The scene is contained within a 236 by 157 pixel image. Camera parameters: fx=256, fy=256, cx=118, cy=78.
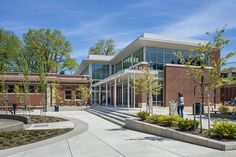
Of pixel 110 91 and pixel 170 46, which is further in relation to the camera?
pixel 110 91

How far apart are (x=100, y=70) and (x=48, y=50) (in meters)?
11.9

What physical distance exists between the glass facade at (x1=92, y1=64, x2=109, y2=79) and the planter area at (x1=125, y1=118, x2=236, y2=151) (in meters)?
31.5

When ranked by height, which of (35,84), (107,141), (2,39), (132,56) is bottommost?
(107,141)

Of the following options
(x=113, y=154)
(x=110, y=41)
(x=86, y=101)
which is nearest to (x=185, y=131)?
(x=113, y=154)

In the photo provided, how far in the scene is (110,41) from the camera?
66562mm

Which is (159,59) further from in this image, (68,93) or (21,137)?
(21,137)

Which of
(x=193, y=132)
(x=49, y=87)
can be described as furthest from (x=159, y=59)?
(x=193, y=132)

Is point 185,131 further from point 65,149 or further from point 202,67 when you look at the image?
point 65,149

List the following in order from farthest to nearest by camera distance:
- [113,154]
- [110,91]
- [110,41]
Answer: [110,41] → [110,91] → [113,154]

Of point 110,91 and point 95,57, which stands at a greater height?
point 95,57

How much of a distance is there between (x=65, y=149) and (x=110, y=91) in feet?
106

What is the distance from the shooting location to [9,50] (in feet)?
153

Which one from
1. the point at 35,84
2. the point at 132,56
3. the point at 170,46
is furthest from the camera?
the point at 35,84

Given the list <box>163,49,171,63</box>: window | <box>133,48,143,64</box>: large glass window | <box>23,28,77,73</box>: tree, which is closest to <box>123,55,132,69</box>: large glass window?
<box>133,48,143,64</box>: large glass window
